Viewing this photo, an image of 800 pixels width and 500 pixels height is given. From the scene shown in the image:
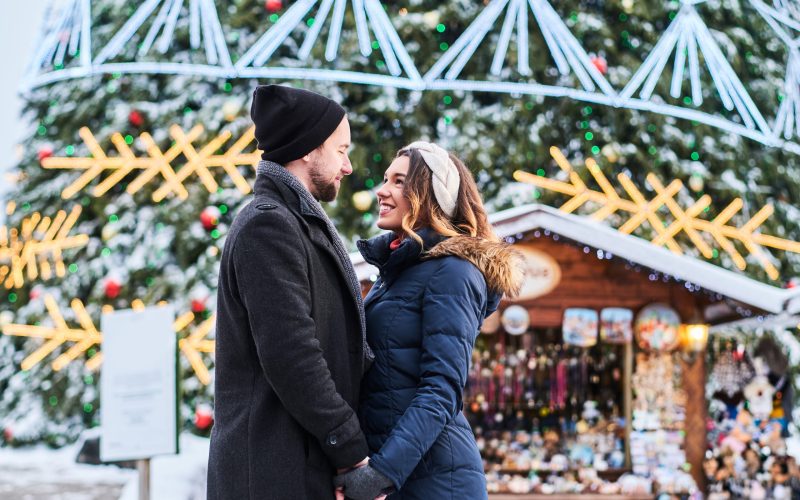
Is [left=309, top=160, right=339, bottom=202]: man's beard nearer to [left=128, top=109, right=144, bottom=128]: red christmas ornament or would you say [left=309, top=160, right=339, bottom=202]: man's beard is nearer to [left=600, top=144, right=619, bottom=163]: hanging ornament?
[left=600, top=144, right=619, bottom=163]: hanging ornament

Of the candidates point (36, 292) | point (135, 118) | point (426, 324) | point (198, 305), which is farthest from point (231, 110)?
point (426, 324)

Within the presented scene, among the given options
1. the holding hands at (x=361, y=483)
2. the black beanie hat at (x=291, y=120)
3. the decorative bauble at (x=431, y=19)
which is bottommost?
the holding hands at (x=361, y=483)

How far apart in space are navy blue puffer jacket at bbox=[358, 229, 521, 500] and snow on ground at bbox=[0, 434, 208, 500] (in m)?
4.02

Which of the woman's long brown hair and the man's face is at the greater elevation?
the man's face

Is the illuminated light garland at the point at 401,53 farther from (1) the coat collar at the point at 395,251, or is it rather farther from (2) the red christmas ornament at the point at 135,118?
(2) the red christmas ornament at the point at 135,118

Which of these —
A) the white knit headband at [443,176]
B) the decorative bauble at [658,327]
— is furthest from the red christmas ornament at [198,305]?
the white knit headband at [443,176]

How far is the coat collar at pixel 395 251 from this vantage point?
271 centimetres

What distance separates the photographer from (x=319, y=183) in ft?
8.63

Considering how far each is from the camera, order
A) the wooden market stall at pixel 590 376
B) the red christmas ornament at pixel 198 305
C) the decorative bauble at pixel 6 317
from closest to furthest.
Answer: the wooden market stall at pixel 590 376, the red christmas ornament at pixel 198 305, the decorative bauble at pixel 6 317

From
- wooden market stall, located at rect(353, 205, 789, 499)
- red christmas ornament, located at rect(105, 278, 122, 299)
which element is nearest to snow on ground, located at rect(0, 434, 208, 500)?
red christmas ornament, located at rect(105, 278, 122, 299)

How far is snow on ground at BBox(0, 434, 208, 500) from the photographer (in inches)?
252

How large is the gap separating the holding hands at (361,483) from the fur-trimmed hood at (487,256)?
609mm

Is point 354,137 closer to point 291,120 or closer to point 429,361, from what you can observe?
point 291,120

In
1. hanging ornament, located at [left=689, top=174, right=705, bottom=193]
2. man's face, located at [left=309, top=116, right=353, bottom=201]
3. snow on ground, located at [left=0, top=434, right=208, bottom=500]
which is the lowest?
snow on ground, located at [left=0, top=434, right=208, bottom=500]
